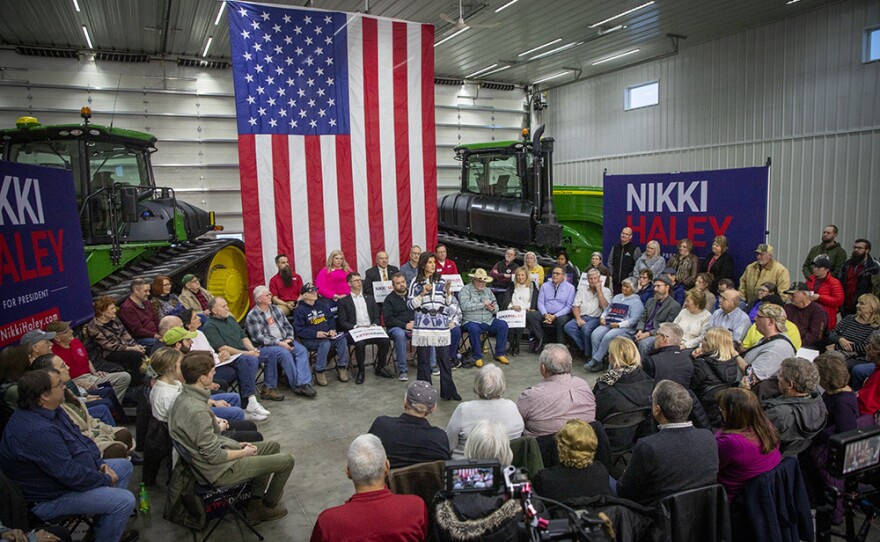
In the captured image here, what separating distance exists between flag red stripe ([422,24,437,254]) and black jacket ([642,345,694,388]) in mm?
4352

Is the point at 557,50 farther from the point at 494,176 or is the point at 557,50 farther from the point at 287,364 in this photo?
the point at 287,364

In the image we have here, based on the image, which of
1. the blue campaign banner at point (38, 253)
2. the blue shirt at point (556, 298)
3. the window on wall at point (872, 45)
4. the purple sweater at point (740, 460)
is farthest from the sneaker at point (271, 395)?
the window on wall at point (872, 45)

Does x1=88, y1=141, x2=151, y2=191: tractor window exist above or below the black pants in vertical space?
above

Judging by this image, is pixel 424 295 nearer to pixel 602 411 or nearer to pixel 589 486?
pixel 602 411

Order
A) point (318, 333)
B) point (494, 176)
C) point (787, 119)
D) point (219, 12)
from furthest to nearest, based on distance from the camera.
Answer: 1. point (787, 119)
2. point (494, 176)
3. point (219, 12)
4. point (318, 333)

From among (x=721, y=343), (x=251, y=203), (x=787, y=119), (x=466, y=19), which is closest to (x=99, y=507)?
(x=721, y=343)

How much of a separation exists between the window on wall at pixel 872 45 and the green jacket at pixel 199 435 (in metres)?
11.5

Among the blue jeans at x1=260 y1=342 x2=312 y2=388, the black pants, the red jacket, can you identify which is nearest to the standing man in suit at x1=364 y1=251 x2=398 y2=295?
the blue jeans at x1=260 y1=342 x2=312 y2=388

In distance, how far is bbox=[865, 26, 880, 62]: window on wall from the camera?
9.37 m

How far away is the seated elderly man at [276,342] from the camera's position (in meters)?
5.82

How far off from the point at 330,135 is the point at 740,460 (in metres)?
6.03

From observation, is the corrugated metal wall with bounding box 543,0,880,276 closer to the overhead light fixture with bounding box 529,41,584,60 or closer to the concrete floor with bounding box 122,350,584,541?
the overhead light fixture with bounding box 529,41,584,60

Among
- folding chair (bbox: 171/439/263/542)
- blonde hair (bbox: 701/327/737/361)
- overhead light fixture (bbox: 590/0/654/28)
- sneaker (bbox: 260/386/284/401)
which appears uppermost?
overhead light fixture (bbox: 590/0/654/28)

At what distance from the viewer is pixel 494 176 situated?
10.1 metres
